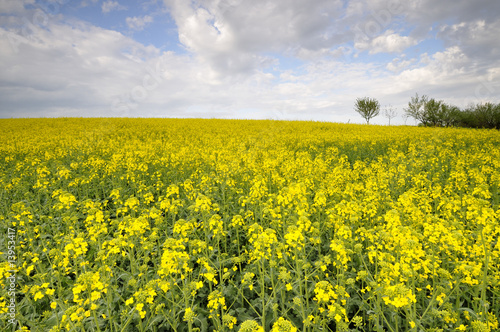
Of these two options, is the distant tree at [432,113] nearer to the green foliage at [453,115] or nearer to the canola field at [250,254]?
the green foliage at [453,115]

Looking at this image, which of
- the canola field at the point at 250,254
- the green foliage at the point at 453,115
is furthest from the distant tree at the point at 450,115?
the canola field at the point at 250,254

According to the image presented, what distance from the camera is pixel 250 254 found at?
378 centimetres

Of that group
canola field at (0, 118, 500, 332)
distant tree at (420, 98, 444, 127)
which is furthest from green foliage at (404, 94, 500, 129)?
canola field at (0, 118, 500, 332)

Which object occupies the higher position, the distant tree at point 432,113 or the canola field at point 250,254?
the distant tree at point 432,113

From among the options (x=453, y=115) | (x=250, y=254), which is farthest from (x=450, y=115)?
(x=250, y=254)

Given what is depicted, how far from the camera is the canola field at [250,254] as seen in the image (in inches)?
119

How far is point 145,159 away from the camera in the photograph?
430 inches

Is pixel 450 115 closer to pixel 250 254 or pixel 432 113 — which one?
pixel 432 113

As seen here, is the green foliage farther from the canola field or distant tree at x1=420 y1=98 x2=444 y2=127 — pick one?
the canola field

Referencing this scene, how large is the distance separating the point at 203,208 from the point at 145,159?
7678 millimetres

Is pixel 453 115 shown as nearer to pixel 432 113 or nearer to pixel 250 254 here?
pixel 432 113

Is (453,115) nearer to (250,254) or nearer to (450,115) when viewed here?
(450,115)

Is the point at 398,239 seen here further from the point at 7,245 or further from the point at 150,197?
the point at 7,245

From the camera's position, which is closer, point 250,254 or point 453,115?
point 250,254
